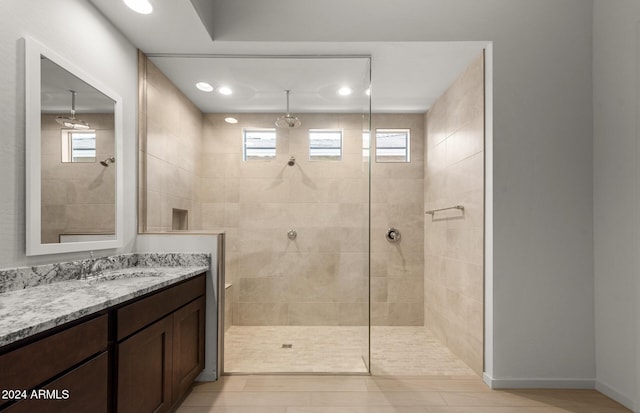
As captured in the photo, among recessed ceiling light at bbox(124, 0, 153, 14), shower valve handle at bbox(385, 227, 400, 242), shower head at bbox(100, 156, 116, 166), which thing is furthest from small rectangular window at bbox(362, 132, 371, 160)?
shower head at bbox(100, 156, 116, 166)

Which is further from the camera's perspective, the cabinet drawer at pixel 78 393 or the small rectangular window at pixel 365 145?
the small rectangular window at pixel 365 145

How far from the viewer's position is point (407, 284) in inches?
155

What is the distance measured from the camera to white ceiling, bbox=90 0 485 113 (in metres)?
2.51

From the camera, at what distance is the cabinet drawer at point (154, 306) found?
1.53m

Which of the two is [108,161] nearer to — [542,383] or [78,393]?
[78,393]

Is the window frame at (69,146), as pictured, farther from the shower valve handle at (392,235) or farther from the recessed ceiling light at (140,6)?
the shower valve handle at (392,235)

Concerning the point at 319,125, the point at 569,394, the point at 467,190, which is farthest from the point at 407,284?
the point at 319,125

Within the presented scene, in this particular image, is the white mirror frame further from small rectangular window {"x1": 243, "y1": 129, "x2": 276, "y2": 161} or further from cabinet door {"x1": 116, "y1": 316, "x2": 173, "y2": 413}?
small rectangular window {"x1": 243, "y1": 129, "x2": 276, "y2": 161}

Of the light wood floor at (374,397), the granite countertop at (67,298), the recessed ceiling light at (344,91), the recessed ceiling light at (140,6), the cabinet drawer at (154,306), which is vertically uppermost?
the recessed ceiling light at (140,6)

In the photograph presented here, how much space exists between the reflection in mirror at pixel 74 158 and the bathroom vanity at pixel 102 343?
305 mm

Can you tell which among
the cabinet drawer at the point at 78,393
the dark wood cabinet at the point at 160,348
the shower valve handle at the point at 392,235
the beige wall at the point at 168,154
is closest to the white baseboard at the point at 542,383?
the shower valve handle at the point at 392,235

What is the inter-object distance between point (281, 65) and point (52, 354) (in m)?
2.34

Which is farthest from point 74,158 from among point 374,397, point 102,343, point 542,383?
point 542,383

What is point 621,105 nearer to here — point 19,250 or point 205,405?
point 205,405
